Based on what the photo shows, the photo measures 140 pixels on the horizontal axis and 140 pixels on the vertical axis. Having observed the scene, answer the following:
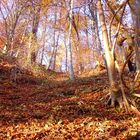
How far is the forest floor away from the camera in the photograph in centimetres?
727

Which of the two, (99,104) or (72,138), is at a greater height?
(99,104)

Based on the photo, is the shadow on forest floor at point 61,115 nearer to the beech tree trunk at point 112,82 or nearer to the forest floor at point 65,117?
the forest floor at point 65,117

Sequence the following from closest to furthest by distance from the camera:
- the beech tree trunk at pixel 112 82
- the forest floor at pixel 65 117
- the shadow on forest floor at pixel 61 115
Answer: the forest floor at pixel 65 117
the shadow on forest floor at pixel 61 115
the beech tree trunk at pixel 112 82

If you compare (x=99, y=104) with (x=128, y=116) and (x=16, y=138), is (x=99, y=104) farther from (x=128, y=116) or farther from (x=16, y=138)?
(x=16, y=138)

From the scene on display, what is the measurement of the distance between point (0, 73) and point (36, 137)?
33.8ft

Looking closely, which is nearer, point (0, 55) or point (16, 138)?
point (16, 138)

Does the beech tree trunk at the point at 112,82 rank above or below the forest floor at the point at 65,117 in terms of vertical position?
above

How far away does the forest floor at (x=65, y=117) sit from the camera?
7270mm

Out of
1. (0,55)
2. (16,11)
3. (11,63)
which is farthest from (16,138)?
(16,11)

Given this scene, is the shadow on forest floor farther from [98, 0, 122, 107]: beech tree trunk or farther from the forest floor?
[98, 0, 122, 107]: beech tree trunk

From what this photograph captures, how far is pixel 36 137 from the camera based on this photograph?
280 inches

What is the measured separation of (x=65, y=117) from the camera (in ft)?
28.3

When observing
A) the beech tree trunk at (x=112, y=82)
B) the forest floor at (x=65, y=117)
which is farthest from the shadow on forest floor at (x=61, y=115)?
the beech tree trunk at (x=112, y=82)

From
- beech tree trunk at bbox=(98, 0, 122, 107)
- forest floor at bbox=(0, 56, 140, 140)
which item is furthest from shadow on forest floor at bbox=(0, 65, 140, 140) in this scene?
beech tree trunk at bbox=(98, 0, 122, 107)
